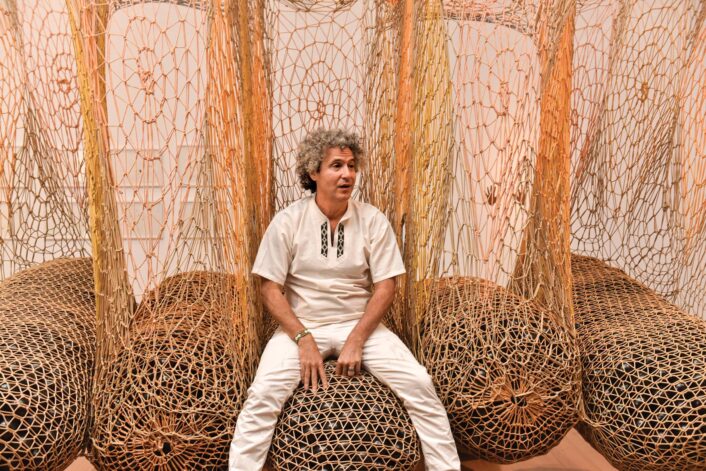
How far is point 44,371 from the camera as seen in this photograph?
1.86 meters

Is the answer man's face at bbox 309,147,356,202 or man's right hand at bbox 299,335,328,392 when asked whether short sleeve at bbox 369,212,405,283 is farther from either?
man's right hand at bbox 299,335,328,392

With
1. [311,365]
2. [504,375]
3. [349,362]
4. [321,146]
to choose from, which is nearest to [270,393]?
[311,365]

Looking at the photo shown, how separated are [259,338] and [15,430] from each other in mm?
769

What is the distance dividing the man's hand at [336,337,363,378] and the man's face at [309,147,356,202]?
0.47m

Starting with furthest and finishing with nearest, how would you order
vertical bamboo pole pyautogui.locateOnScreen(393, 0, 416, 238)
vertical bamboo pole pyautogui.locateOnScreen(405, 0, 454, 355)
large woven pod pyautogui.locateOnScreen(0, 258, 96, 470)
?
vertical bamboo pole pyautogui.locateOnScreen(393, 0, 416, 238) < vertical bamboo pole pyautogui.locateOnScreen(405, 0, 454, 355) < large woven pod pyautogui.locateOnScreen(0, 258, 96, 470)

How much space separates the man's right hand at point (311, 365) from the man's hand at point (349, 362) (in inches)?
2.0

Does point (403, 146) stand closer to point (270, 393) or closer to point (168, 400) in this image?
point (270, 393)

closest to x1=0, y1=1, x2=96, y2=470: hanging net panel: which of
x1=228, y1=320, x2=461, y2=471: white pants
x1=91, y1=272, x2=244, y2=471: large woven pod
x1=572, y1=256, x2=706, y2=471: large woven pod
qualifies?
x1=91, y1=272, x2=244, y2=471: large woven pod

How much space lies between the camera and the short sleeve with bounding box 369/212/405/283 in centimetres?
209

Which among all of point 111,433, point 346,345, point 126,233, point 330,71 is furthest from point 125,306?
point 330,71

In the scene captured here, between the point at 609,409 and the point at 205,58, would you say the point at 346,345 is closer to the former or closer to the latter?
the point at 609,409

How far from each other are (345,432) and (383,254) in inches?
23.2

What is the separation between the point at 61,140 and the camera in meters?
2.64

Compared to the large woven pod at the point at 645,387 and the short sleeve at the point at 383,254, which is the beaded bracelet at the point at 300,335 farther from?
the large woven pod at the point at 645,387
